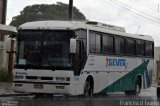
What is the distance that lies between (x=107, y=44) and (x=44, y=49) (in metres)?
4.32

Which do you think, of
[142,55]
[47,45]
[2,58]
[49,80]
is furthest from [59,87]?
[2,58]

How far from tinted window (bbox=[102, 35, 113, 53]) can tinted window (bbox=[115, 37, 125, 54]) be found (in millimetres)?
672

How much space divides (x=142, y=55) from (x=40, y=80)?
962 cm

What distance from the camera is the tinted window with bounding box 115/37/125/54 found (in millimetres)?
25620

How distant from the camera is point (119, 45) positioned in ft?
84.9

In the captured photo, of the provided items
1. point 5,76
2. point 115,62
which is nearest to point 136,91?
point 115,62

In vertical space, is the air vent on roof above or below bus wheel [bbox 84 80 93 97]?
above

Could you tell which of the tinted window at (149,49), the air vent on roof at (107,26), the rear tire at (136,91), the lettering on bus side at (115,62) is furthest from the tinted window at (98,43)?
the tinted window at (149,49)

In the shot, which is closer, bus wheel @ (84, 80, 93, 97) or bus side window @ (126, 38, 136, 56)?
bus wheel @ (84, 80, 93, 97)

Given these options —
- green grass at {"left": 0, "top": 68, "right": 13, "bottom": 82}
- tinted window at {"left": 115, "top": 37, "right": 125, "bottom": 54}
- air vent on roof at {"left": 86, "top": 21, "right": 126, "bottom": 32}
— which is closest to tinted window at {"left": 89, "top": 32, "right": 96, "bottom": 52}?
air vent on roof at {"left": 86, "top": 21, "right": 126, "bottom": 32}

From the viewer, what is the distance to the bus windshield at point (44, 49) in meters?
21.0

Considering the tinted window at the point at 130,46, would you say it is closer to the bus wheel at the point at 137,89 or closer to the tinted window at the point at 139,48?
the tinted window at the point at 139,48

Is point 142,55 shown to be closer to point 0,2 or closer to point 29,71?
point 29,71

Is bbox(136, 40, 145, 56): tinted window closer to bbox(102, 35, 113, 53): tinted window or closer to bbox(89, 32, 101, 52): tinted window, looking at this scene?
bbox(102, 35, 113, 53): tinted window
